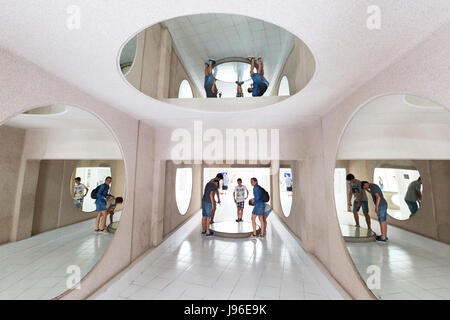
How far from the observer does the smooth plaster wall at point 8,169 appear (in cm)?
119

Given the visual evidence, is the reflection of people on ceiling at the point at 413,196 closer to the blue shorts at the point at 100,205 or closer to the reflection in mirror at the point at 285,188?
the blue shorts at the point at 100,205

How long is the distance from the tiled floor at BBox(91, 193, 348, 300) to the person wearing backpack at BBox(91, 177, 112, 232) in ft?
2.74

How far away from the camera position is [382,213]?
57.3 inches

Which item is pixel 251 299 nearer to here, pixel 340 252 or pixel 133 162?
pixel 340 252

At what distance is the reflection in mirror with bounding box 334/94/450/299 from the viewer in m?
1.04

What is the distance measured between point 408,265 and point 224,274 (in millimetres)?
Result: 2184

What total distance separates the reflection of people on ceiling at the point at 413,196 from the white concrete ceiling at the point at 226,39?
2.88m

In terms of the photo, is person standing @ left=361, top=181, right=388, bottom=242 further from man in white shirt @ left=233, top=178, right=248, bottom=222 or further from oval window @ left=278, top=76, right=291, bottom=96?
man in white shirt @ left=233, top=178, right=248, bottom=222

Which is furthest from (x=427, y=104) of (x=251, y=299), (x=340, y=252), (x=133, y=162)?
(x=133, y=162)

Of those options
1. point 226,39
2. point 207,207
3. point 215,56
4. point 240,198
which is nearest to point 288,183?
point 240,198

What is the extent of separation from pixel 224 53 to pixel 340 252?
13.7ft

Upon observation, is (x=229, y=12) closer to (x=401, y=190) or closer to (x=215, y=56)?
(x=401, y=190)

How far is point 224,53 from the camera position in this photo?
3.82m

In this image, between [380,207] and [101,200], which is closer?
[380,207]
